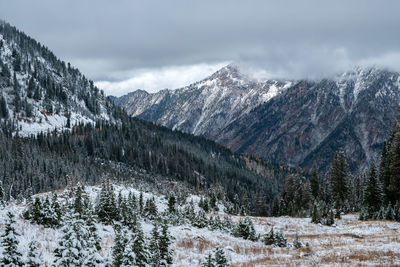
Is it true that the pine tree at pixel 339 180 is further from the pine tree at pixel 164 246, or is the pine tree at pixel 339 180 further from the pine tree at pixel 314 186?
the pine tree at pixel 164 246

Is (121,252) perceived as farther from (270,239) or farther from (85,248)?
(270,239)

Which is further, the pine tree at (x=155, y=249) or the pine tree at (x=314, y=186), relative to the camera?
the pine tree at (x=314, y=186)

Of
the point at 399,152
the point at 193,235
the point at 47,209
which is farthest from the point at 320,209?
the point at 47,209

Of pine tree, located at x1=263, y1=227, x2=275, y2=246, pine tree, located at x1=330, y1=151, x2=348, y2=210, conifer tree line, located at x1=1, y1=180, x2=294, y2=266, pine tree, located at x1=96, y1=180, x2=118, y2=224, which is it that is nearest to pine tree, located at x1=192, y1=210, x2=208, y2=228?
conifer tree line, located at x1=1, y1=180, x2=294, y2=266

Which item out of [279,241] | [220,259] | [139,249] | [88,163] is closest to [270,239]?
[279,241]

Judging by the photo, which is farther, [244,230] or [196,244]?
[244,230]

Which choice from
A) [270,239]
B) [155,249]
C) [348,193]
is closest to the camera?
[155,249]

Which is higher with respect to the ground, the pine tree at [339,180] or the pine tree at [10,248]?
the pine tree at [339,180]

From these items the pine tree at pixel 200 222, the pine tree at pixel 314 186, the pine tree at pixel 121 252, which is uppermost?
the pine tree at pixel 314 186

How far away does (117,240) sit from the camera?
14922 mm

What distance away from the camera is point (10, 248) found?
11.3m

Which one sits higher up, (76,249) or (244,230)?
(76,249)

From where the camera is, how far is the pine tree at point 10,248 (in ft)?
36.7

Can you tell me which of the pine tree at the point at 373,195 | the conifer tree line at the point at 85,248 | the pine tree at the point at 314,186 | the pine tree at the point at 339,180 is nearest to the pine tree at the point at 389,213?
the pine tree at the point at 373,195
